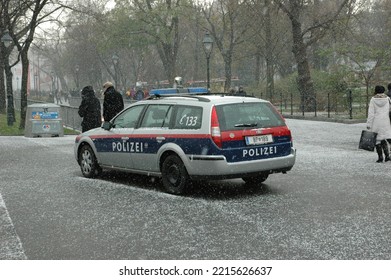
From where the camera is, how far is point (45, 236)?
656cm

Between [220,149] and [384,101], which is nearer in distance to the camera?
[220,149]

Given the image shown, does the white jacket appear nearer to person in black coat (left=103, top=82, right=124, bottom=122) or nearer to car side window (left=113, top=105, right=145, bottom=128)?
car side window (left=113, top=105, right=145, bottom=128)

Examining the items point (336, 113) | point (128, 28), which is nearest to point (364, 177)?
point (336, 113)

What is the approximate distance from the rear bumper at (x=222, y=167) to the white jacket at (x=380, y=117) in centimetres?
423

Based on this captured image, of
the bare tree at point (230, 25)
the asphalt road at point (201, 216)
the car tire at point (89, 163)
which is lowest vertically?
the asphalt road at point (201, 216)

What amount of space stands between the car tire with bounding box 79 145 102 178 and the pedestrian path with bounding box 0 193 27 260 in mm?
3221

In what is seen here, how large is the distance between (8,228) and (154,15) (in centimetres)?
3850

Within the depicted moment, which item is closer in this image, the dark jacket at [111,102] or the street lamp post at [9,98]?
the dark jacket at [111,102]

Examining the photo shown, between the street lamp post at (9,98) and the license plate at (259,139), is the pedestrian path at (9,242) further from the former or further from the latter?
the street lamp post at (9,98)

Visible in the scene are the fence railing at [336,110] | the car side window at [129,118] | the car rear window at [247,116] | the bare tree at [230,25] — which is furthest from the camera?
the bare tree at [230,25]

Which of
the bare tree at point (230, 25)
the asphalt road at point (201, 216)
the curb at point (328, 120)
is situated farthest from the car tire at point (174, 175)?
the bare tree at point (230, 25)

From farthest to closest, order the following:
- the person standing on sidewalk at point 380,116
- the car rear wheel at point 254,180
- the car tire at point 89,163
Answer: the person standing on sidewalk at point 380,116 < the car tire at point 89,163 < the car rear wheel at point 254,180

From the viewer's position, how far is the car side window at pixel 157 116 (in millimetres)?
9391

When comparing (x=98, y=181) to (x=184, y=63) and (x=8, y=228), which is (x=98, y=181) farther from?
(x=184, y=63)
